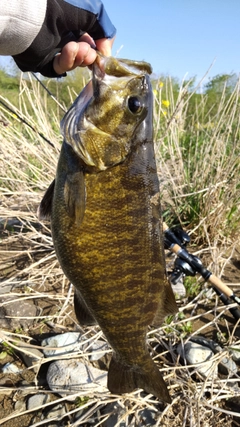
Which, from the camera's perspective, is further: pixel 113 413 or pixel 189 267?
pixel 189 267

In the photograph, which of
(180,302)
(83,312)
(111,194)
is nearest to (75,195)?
(111,194)

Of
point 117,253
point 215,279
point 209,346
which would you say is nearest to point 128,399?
point 209,346

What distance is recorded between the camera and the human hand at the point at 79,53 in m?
1.57

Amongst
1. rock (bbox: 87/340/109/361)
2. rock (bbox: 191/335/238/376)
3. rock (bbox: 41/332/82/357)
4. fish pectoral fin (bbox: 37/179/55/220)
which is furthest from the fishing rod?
fish pectoral fin (bbox: 37/179/55/220)

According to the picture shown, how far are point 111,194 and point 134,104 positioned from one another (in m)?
0.35

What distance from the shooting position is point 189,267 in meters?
2.93

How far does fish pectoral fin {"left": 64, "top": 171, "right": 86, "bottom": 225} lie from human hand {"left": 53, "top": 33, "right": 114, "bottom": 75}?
21.2 inches

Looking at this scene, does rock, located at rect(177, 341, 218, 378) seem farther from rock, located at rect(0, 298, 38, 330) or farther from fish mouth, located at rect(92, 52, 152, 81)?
fish mouth, located at rect(92, 52, 152, 81)

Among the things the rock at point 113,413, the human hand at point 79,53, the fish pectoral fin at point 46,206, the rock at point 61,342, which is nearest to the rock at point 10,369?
the rock at point 61,342

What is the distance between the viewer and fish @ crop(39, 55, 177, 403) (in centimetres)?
139

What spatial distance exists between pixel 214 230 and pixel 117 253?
8.98 ft

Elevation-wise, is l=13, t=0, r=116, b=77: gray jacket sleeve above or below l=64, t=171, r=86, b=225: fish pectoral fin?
above

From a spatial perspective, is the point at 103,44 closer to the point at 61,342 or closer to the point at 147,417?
the point at 61,342

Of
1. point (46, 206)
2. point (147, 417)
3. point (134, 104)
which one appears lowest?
point (147, 417)
